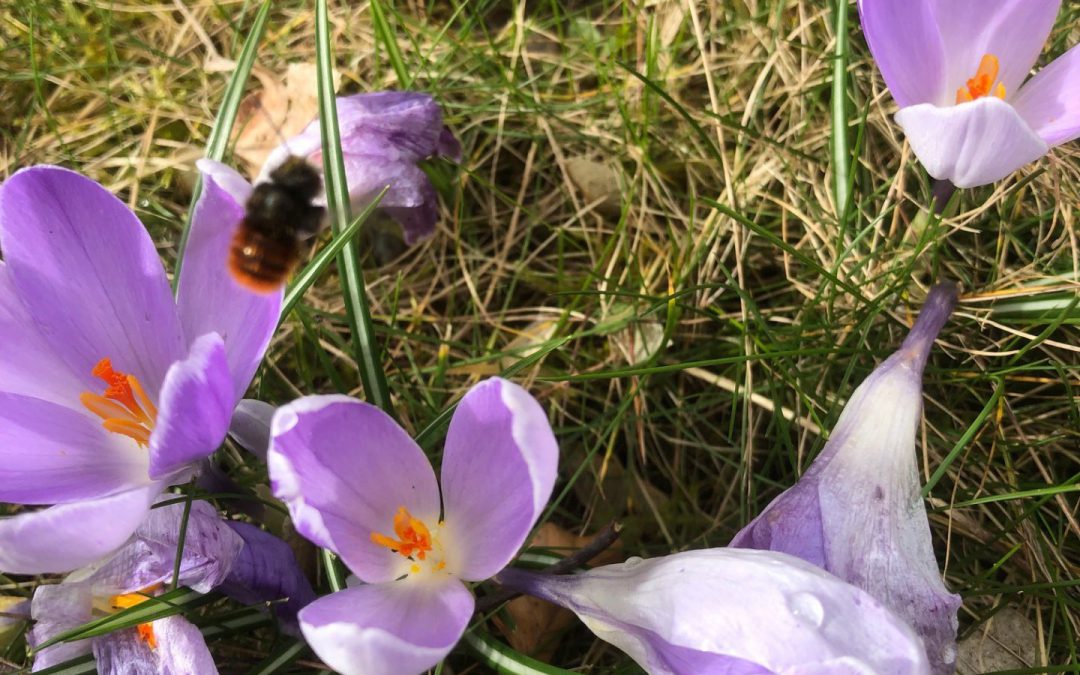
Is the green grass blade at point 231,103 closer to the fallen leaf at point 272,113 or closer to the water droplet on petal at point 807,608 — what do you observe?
the fallen leaf at point 272,113

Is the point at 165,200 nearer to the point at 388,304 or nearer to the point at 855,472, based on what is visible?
the point at 388,304

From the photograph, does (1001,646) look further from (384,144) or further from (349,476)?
(384,144)

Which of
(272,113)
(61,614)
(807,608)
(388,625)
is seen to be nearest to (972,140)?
(807,608)

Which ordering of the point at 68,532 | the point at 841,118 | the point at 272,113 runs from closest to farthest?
the point at 68,532
the point at 841,118
the point at 272,113

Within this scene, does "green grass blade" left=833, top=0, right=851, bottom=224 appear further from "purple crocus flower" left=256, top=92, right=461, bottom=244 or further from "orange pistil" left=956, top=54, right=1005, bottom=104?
"purple crocus flower" left=256, top=92, right=461, bottom=244

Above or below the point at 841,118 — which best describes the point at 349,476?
below
